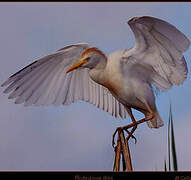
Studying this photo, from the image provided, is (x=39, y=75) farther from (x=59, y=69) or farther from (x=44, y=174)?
(x=44, y=174)

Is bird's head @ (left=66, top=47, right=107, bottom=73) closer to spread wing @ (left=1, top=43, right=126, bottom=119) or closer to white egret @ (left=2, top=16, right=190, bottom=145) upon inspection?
white egret @ (left=2, top=16, right=190, bottom=145)

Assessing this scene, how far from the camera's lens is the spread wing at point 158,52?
209 centimetres

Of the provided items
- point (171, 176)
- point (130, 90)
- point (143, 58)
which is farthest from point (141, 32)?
point (171, 176)

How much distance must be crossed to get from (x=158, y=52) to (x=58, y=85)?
0.74 m

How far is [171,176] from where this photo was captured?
1.42m

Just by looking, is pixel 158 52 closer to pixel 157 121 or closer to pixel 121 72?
pixel 121 72

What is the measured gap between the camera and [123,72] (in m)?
2.26

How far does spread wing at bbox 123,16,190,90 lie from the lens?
209cm

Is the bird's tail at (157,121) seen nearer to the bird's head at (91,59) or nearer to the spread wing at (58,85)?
the spread wing at (58,85)

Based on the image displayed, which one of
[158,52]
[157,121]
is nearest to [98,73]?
[158,52]

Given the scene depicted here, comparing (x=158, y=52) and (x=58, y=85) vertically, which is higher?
(x=158, y=52)

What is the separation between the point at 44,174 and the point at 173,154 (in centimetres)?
100

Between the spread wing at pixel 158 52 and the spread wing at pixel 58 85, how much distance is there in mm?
387

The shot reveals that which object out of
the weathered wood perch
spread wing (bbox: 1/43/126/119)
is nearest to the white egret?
spread wing (bbox: 1/43/126/119)
